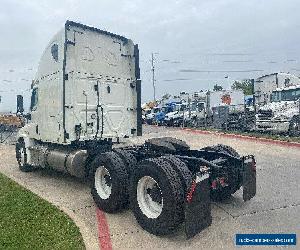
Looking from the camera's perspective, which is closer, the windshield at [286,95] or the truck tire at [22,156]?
the truck tire at [22,156]

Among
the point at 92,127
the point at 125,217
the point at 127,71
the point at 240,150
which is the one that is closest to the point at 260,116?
the point at 240,150

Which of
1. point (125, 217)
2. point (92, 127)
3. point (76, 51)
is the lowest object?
point (125, 217)

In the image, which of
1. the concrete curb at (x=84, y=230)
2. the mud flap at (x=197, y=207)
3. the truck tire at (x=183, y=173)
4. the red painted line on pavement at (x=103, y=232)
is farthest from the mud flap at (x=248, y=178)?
the concrete curb at (x=84, y=230)

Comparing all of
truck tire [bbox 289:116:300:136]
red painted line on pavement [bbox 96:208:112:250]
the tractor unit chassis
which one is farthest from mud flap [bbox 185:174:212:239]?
truck tire [bbox 289:116:300:136]

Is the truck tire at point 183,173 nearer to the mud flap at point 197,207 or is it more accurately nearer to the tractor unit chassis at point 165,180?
the tractor unit chassis at point 165,180

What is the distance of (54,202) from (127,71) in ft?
13.9

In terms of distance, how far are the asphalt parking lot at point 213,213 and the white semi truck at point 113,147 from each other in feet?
0.81

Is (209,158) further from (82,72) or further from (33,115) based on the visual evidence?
(33,115)

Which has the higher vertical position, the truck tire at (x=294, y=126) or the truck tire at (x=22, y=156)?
the truck tire at (x=294, y=126)

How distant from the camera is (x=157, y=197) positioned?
18.5ft

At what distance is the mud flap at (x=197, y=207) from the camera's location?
490cm

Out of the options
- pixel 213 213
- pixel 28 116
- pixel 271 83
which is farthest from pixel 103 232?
pixel 271 83

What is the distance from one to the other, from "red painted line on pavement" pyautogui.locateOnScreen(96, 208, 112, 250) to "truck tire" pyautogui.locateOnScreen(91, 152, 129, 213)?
0.63 feet

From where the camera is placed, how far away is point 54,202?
7227 millimetres
